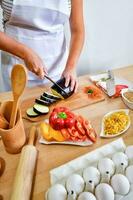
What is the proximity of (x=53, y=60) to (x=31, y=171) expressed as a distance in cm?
59

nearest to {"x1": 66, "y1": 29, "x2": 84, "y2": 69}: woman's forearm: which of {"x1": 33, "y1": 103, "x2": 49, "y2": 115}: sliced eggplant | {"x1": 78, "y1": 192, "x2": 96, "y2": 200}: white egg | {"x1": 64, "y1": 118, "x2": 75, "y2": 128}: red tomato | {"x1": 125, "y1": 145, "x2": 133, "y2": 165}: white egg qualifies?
{"x1": 33, "y1": 103, "x2": 49, "y2": 115}: sliced eggplant

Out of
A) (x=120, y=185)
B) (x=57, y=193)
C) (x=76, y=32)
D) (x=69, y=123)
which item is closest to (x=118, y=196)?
(x=120, y=185)

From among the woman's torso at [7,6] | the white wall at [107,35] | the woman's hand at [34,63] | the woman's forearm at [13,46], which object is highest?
the woman's torso at [7,6]

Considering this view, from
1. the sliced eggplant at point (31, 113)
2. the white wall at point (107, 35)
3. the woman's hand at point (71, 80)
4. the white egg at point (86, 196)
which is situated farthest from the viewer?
the white wall at point (107, 35)

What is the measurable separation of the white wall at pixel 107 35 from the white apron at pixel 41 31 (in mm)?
414

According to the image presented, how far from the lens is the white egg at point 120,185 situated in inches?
21.0

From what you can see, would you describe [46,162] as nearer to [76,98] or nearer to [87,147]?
[87,147]

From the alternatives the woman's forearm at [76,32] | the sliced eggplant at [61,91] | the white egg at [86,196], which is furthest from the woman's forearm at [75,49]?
the white egg at [86,196]

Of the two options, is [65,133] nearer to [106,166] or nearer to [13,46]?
[106,166]

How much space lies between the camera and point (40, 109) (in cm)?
83

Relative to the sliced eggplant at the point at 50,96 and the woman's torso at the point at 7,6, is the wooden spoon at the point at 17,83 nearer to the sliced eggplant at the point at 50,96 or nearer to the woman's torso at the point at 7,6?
the sliced eggplant at the point at 50,96

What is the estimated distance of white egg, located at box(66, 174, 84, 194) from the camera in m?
0.54

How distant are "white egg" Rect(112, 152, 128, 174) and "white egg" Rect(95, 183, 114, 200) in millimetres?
57

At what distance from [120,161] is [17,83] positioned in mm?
317
